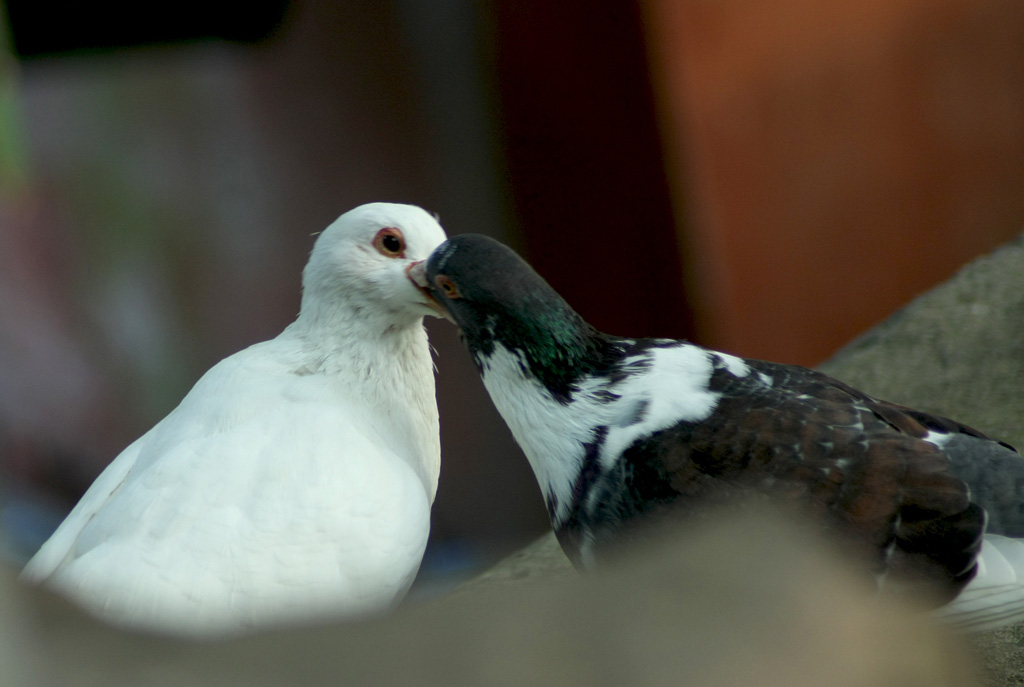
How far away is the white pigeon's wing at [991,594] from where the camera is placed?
2352mm

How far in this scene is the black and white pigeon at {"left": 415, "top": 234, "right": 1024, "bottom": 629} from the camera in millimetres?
2352

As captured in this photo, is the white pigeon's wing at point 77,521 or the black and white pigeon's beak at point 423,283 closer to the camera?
the white pigeon's wing at point 77,521

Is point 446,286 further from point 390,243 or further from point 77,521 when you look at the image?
point 77,521

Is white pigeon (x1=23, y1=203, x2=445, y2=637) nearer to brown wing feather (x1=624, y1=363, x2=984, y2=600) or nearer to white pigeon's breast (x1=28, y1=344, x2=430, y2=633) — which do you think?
white pigeon's breast (x1=28, y1=344, x2=430, y2=633)

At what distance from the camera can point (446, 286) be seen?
281 cm


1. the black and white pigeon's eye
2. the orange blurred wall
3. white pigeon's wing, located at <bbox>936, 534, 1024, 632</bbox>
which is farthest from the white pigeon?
the orange blurred wall

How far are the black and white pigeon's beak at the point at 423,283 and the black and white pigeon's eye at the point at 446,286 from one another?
85mm

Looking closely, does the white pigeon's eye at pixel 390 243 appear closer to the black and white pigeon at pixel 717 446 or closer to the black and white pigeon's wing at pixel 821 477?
the black and white pigeon at pixel 717 446

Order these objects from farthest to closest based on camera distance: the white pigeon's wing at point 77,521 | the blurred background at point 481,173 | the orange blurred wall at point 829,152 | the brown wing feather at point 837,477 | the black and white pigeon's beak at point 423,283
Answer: the blurred background at point 481,173
the orange blurred wall at point 829,152
the black and white pigeon's beak at point 423,283
the white pigeon's wing at point 77,521
the brown wing feather at point 837,477

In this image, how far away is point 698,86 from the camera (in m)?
4.95

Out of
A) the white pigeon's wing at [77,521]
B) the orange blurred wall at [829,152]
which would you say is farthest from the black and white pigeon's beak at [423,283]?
the orange blurred wall at [829,152]

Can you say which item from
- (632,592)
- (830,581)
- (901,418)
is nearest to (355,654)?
(632,592)

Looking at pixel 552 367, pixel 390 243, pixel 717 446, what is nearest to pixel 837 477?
pixel 717 446

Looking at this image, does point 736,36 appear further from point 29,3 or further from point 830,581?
point 830,581
